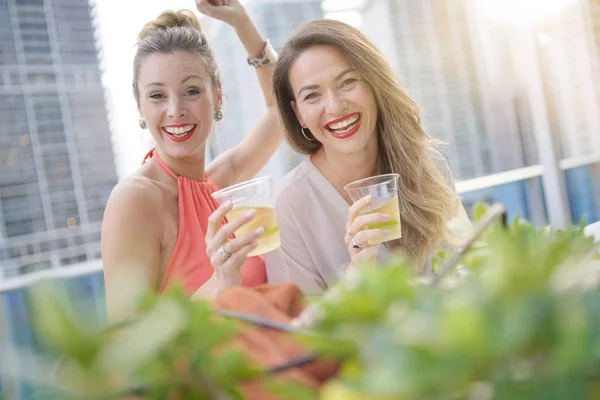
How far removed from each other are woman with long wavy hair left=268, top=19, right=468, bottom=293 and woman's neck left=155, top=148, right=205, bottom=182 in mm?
321

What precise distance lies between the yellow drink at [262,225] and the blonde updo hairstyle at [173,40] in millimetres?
903

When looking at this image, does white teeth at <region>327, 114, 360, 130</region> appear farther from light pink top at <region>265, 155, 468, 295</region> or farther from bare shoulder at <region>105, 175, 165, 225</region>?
bare shoulder at <region>105, 175, 165, 225</region>

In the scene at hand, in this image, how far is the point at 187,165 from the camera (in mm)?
2170

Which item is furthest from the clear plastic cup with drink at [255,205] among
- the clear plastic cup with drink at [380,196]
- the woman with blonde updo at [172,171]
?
Result: the woman with blonde updo at [172,171]

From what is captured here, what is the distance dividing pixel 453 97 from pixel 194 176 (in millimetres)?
8425

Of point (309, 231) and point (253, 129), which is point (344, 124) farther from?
point (253, 129)

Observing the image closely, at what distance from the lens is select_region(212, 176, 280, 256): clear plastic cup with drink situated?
136 centimetres

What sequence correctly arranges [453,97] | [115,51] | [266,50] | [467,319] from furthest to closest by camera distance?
[453,97], [115,51], [266,50], [467,319]

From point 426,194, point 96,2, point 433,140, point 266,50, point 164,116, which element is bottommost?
point 426,194

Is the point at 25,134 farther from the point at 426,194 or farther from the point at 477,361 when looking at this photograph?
the point at 477,361

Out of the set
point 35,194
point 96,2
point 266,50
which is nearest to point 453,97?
point 96,2

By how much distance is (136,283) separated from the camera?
300mm

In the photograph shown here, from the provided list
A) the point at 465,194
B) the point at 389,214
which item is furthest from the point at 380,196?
the point at 465,194

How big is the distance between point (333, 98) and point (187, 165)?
0.59 metres
